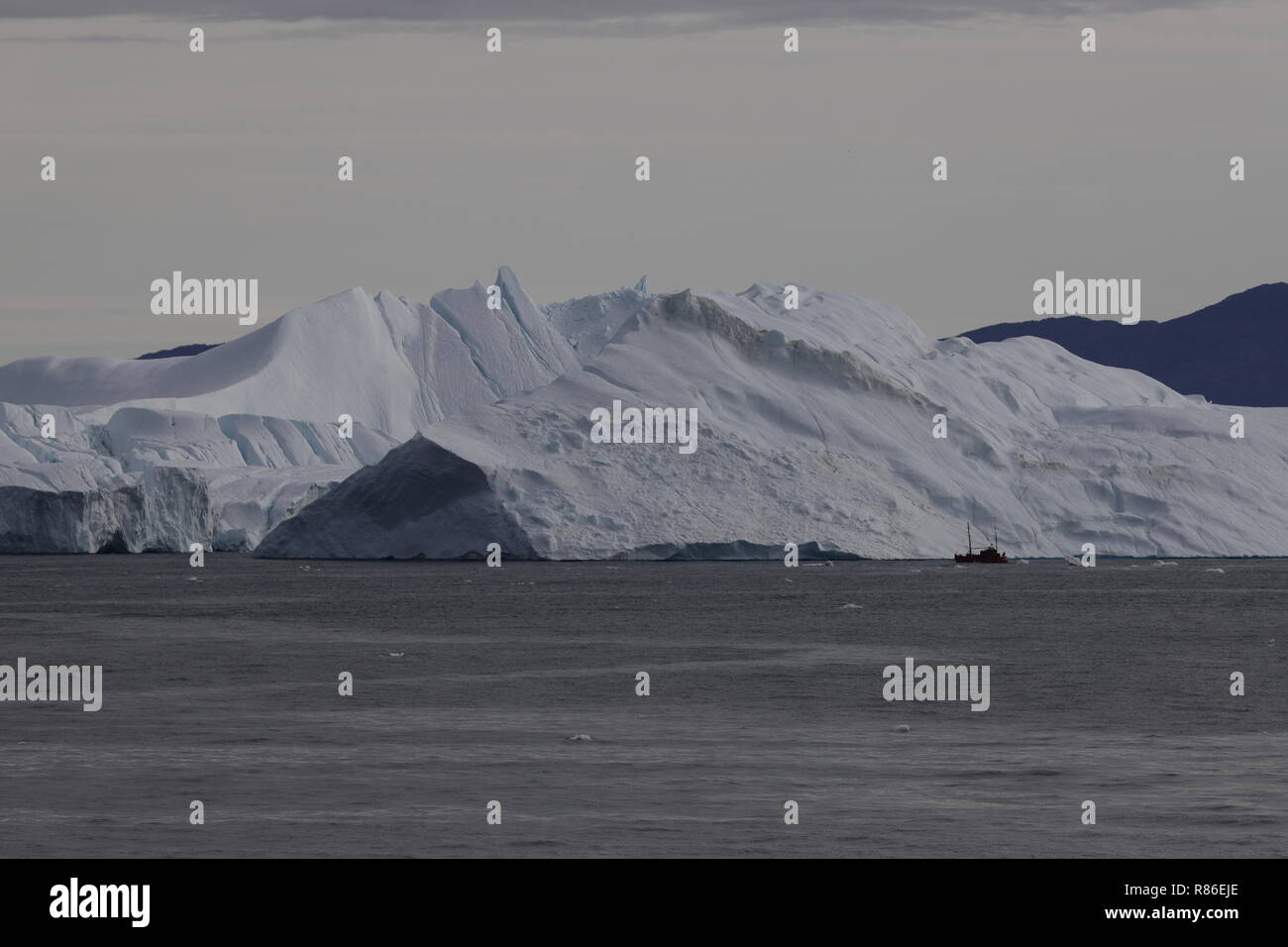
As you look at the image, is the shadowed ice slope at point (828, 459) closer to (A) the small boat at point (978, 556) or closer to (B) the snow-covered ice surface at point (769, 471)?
(B) the snow-covered ice surface at point (769, 471)

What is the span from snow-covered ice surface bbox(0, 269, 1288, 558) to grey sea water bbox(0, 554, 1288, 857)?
26.7 metres

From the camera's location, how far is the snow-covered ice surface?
8394 cm

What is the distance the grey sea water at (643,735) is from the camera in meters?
17.8

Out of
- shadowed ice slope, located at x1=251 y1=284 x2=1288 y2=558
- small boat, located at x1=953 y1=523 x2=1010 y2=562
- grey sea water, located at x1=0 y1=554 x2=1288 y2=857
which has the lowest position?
grey sea water, located at x1=0 y1=554 x2=1288 y2=857

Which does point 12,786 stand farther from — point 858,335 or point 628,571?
point 858,335

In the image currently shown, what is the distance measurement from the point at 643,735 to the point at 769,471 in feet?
201

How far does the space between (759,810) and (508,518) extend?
6394 centimetres

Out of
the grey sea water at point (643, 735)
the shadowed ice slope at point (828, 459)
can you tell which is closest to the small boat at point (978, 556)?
the shadowed ice slope at point (828, 459)

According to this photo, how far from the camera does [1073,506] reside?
94.8m

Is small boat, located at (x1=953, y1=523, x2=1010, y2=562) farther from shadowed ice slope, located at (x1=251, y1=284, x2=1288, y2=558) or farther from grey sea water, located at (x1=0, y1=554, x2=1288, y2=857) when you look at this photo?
grey sea water, located at (x1=0, y1=554, x2=1288, y2=857)

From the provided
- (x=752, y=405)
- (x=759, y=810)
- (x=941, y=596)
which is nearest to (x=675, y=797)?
(x=759, y=810)

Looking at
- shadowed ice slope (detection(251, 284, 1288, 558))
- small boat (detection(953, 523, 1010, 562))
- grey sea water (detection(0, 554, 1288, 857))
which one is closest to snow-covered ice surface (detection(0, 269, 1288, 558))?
shadowed ice slope (detection(251, 284, 1288, 558))

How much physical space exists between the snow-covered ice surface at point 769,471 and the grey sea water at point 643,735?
26743mm

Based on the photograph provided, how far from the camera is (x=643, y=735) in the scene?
25.5 m
